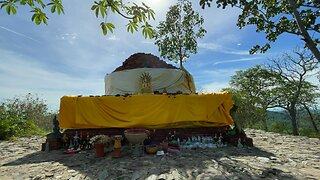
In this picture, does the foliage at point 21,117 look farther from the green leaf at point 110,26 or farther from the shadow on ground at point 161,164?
the green leaf at point 110,26

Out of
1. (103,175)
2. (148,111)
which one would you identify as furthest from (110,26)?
(148,111)

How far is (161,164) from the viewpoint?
4.73 m

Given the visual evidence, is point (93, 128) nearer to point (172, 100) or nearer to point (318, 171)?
point (172, 100)

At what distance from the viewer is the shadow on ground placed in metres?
4.04

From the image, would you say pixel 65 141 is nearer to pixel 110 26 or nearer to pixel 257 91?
pixel 110 26

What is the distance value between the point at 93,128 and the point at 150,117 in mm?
1816

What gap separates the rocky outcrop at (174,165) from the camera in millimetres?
4031

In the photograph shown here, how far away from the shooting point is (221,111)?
733cm

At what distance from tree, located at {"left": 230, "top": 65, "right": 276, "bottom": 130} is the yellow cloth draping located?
53.1ft

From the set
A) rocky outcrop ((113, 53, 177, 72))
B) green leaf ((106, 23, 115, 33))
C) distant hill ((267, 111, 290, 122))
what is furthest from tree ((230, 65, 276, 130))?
green leaf ((106, 23, 115, 33))

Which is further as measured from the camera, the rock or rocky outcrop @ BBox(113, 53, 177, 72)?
rocky outcrop @ BBox(113, 53, 177, 72)

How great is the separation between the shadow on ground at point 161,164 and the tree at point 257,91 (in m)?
17.9

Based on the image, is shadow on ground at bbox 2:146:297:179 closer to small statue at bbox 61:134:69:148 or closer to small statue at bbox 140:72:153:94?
small statue at bbox 61:134:69:148

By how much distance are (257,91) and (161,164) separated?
23.3m
